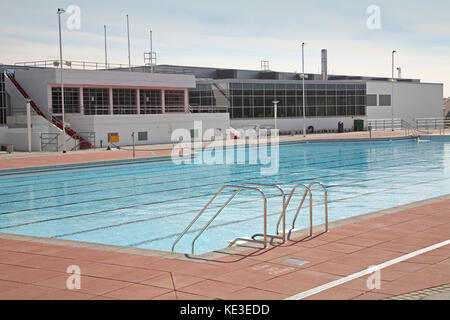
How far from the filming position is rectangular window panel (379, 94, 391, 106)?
5950cm

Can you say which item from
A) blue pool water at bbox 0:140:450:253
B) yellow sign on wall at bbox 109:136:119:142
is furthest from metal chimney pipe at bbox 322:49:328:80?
blue pool water at bbox 0:140:450:253

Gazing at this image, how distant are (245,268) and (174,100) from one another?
133 ft

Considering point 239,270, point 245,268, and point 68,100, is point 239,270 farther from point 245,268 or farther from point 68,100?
point 68,100

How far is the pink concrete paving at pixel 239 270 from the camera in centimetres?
619

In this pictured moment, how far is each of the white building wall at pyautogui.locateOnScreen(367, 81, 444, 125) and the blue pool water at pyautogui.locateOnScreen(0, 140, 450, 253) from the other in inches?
1243

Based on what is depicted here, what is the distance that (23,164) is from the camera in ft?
79.2

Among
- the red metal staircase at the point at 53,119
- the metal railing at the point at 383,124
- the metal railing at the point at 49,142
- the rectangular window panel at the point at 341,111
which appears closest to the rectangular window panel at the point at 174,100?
the red metal staircase at the point at 53,119

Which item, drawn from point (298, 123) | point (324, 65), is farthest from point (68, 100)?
point (324, 65)

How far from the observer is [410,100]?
6141 cm

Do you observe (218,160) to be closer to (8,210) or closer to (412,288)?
(8,210)
